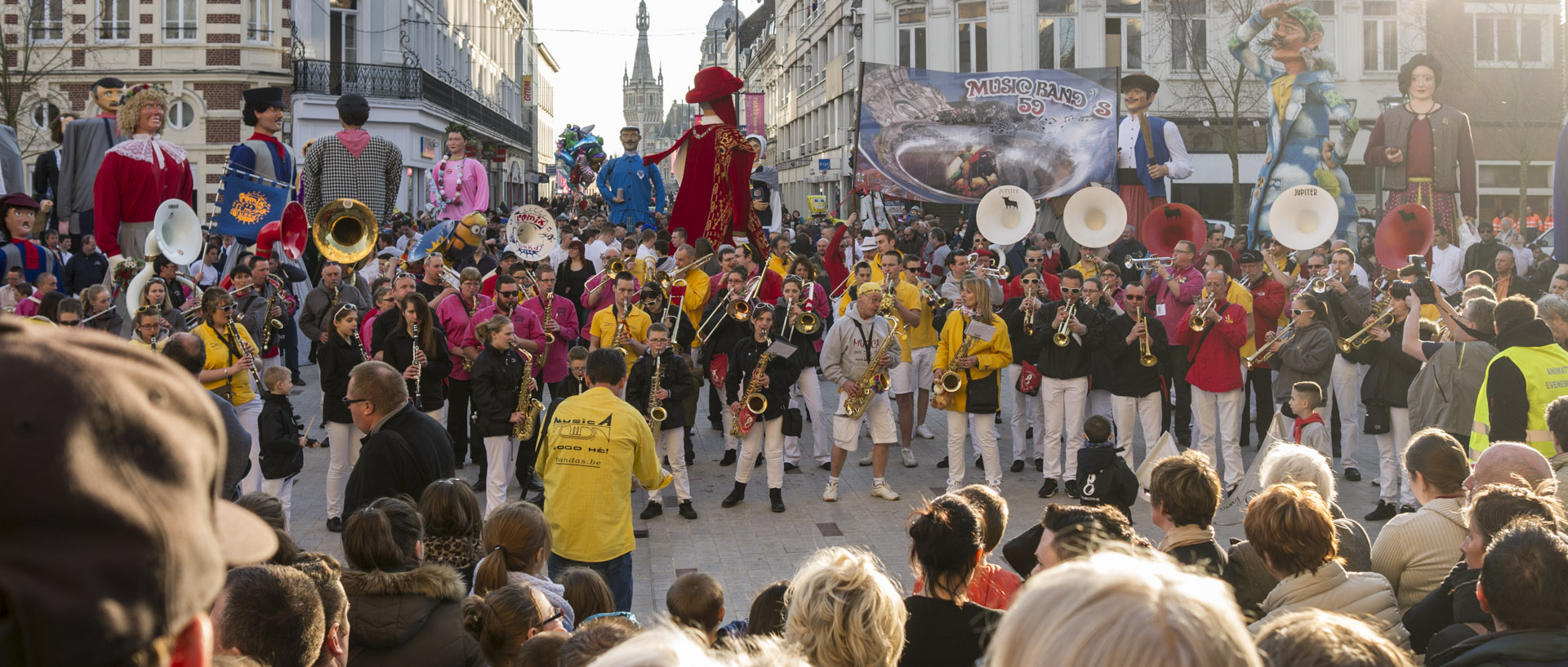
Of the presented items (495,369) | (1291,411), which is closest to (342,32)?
(495,369)

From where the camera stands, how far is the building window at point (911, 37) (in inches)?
Result: 1623

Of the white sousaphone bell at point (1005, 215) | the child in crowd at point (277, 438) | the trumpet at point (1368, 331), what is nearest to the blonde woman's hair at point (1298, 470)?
the trumpet at point (1368, 331)

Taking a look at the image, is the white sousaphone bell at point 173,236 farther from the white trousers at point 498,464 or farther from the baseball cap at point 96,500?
the baseball cap at point 96,500

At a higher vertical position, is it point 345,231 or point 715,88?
point 715,88

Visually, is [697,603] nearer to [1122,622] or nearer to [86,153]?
[1122,622]

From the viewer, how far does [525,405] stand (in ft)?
32.5

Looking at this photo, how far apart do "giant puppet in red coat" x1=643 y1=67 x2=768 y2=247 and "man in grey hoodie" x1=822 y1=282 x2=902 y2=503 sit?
4.11 metres

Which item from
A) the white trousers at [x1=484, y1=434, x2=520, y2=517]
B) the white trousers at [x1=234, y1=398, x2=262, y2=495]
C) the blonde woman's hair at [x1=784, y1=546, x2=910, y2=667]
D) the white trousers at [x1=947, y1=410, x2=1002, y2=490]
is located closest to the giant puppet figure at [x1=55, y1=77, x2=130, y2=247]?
the white trousers at [x1=234, y1=398, x2=262, y2=495]

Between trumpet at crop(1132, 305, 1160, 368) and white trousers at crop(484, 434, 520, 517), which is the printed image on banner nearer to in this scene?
white trousers at crop(484, 434, 520, 517)

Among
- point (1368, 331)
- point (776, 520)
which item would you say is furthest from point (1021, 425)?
point (1368, 331)

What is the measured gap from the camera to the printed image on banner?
510 inches

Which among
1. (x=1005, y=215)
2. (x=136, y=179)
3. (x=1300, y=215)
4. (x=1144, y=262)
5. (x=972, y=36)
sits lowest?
(x=1144, y=262)

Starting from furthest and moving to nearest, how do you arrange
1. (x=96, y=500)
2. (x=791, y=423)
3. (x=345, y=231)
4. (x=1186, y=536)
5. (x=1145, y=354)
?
(x=345, y=231), (x=791, y=423), (x=1145, y=354), (x=1186, y=536), (x=96, y=500)

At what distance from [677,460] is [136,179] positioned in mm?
6546
